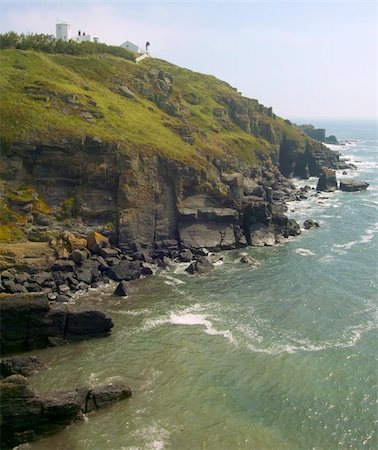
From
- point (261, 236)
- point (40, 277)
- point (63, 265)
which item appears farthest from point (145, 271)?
point (261, 236)

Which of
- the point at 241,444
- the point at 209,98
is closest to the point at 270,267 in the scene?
the point at 241,444

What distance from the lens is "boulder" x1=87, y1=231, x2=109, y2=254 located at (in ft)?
220

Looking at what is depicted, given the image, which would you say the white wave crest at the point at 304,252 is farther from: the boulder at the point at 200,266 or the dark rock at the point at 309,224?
the boulder at the point at 200,266

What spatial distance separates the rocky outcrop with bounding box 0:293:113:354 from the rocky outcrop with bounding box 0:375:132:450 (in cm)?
1022

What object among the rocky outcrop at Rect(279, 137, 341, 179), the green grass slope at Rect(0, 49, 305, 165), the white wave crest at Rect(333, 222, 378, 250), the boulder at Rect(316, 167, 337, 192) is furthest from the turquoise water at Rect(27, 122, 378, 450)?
the rocky outcrop at Rect(279, 137, 341, 179)

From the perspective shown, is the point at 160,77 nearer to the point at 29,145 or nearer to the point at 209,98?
the point at 209,98

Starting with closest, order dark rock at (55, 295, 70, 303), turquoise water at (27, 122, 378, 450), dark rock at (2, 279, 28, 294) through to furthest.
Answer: turquoise water at (27, 122, 378, 450)
dark rock at (2, 279, 28, 294)
dark rock at (55, 295, 70, 303)

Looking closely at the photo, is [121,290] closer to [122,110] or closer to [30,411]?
[30,411]

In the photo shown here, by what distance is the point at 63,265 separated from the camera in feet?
200

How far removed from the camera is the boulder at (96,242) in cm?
6694

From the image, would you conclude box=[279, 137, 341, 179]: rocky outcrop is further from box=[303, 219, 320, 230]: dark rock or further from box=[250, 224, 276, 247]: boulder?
box=[250, 224, 276, 247]: boulder

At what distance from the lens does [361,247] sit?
78250 millimetres

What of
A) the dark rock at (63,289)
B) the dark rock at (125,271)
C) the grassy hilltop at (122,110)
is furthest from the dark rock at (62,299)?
the grassy hilltop at (122,110)

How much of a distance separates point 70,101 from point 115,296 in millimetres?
40645
